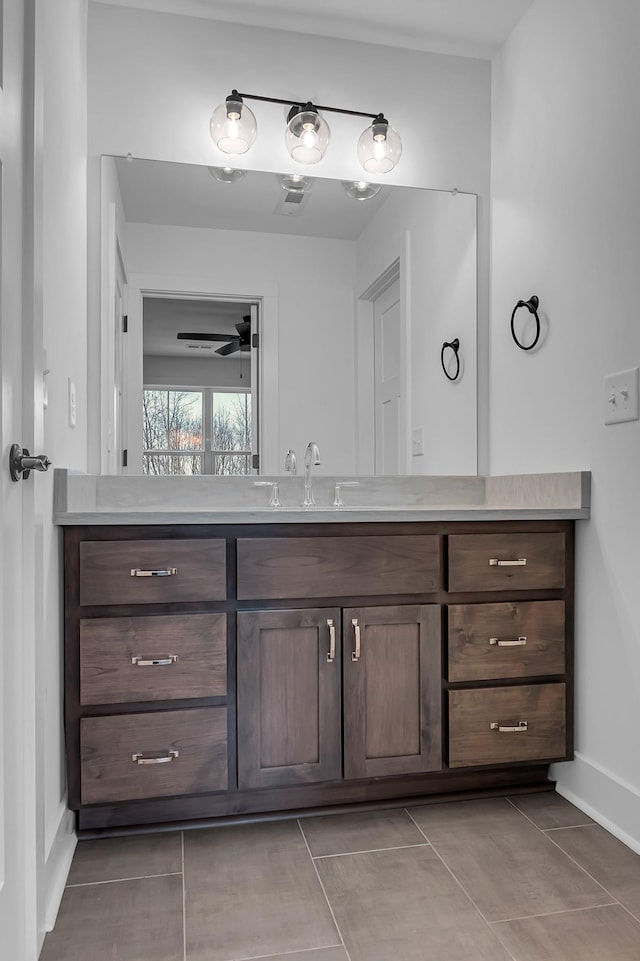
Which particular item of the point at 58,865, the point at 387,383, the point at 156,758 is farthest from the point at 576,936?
the point at 387,383

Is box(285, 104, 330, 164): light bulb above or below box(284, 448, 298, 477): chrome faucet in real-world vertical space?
above

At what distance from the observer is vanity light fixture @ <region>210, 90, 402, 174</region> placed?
7.42 feet

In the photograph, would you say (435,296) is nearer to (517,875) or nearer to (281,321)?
(281,321)

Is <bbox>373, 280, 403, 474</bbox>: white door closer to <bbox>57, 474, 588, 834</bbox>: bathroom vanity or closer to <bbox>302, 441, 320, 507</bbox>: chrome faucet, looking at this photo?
<bbox>302, 441, 320, 507</bbox>: chrome faucet

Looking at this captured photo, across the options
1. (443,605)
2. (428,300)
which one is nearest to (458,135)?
(428,300)

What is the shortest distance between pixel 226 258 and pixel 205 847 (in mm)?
1766

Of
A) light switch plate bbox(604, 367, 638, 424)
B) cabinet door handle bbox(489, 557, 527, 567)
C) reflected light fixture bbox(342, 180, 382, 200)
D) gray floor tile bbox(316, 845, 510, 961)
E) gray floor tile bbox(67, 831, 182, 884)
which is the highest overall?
reflected light fixture bbox(342, 180, 382, 200)

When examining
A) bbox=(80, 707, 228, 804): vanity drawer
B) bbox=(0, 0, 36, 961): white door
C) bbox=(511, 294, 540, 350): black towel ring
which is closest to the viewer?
bbox=(0, 0, 36, 961): white door

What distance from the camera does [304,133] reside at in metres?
2.32

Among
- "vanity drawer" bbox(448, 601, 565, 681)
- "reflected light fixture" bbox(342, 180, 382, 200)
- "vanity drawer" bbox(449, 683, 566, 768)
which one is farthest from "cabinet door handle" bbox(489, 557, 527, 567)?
"reflected light fixture" bbox(342, 180, 382, 200)

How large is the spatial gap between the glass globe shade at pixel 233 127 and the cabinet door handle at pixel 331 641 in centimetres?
158

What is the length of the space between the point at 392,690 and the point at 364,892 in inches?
19.4

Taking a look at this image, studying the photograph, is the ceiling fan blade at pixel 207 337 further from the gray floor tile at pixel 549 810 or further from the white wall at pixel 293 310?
the gray floor tile at pixel 549 810

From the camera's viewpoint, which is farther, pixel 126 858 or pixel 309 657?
pixel 309 657
